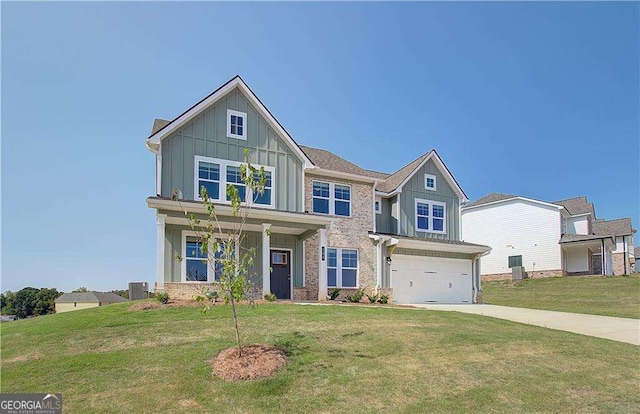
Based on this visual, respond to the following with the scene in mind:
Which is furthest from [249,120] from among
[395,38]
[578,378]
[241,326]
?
[578,378]

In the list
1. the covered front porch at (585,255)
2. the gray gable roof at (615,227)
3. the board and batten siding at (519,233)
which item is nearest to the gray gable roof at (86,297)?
the board and batten siding at (519,233)

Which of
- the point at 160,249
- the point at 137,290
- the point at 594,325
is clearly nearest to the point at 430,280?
the point at 594,325

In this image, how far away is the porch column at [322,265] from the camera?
703 inches

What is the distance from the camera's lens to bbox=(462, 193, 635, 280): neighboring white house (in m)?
34.9

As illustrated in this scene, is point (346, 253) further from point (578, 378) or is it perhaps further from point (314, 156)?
point (578, 378)

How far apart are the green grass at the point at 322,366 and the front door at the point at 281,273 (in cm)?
698

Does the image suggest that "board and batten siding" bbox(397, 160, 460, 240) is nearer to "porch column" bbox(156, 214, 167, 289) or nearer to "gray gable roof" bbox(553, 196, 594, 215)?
"porch column" bbox(156, 214, 167, 289)

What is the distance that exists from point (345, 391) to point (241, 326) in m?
4.05

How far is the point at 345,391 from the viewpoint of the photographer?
7000 mm

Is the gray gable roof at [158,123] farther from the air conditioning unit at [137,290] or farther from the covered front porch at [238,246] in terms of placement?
the air conditioning unit at [137,290]

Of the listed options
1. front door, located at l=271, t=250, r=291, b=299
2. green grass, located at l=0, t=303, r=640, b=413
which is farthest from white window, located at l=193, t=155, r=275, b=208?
green grass, located at l=0, t=303, r=640, b=413

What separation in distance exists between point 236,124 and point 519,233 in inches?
1148

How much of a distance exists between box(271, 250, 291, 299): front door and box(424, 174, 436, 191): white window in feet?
32.0

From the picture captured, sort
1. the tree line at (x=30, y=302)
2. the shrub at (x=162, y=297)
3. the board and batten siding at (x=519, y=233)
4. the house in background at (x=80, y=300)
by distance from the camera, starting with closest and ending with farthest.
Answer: the shrub at (x=162, y=297) → the board and batten siding at (x=519, y=233) → the house in background at (x=80, y=300) → the tree line at (x=30, y=302)
